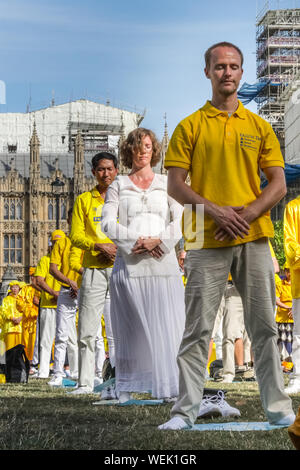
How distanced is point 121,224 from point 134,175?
37 cm

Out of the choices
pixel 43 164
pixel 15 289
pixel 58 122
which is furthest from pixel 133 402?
pixel 58 122

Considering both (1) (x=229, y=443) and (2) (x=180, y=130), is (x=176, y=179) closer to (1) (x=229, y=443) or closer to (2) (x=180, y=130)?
(2) (x=180, y=130)

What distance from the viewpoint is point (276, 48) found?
262 ft

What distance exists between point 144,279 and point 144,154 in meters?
0.91

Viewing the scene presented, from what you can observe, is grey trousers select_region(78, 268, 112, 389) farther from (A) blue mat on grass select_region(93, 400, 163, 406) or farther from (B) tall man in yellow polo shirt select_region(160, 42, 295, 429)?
(B) tall man in yellow polo shirt select_region(160, 42, 295, 429)

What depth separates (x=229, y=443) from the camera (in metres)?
3.74

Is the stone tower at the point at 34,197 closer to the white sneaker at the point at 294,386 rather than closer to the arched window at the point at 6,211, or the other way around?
the arched window at the point at 6,211

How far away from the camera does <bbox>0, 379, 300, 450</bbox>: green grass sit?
3.71 metres

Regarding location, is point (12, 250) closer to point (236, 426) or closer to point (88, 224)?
point (88, 224)

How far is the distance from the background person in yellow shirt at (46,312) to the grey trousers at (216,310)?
7.51 m

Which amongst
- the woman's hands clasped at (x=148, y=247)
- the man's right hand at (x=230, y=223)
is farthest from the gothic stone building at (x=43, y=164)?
the man's right hand at (x=230, y=223)

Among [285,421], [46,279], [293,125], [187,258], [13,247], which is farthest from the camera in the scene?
[13,247]
